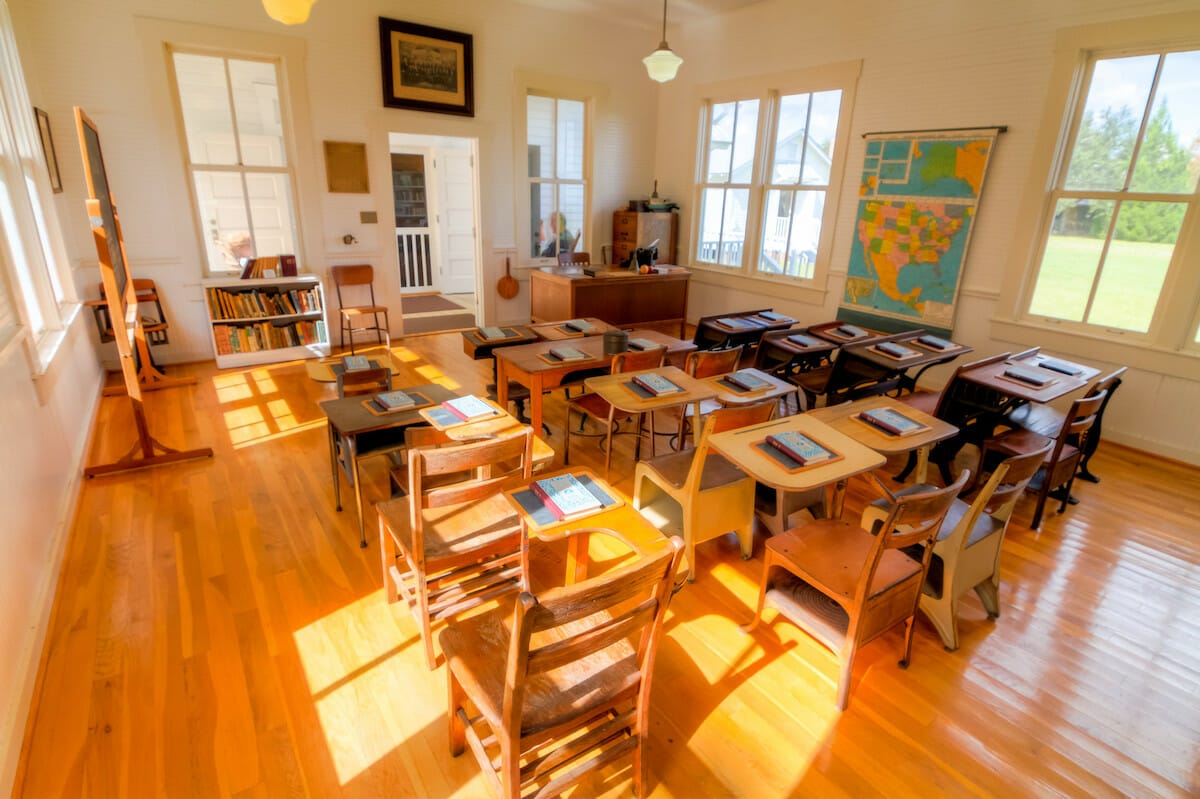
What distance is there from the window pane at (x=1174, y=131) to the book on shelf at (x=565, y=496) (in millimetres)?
4833

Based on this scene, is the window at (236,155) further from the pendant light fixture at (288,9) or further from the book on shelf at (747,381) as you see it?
the book on shelf at (747,381)

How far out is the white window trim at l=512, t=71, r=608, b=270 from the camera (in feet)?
21.5

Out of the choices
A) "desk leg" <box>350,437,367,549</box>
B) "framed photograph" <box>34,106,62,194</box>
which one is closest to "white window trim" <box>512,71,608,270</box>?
"framed photograph" <box>34,106,62,194</box>

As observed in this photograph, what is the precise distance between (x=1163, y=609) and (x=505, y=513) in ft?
10.1

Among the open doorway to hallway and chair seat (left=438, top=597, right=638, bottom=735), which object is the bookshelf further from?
chair seat (left=438, top=597, right=638, bottom=735)

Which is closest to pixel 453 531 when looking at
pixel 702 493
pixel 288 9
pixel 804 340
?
pixel 702 493

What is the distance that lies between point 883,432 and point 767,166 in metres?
4.76

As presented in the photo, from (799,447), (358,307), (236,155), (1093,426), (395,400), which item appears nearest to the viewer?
(799,447)

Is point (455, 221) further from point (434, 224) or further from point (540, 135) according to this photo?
point (540, 135)

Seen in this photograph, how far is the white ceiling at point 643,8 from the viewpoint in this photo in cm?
625

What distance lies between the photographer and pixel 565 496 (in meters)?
2.03

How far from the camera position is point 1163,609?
270 centimetres

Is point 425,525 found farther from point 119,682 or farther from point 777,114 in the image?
point 777,114

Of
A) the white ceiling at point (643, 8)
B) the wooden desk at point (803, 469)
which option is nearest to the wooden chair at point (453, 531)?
the wooden desk at point (803, 469)
